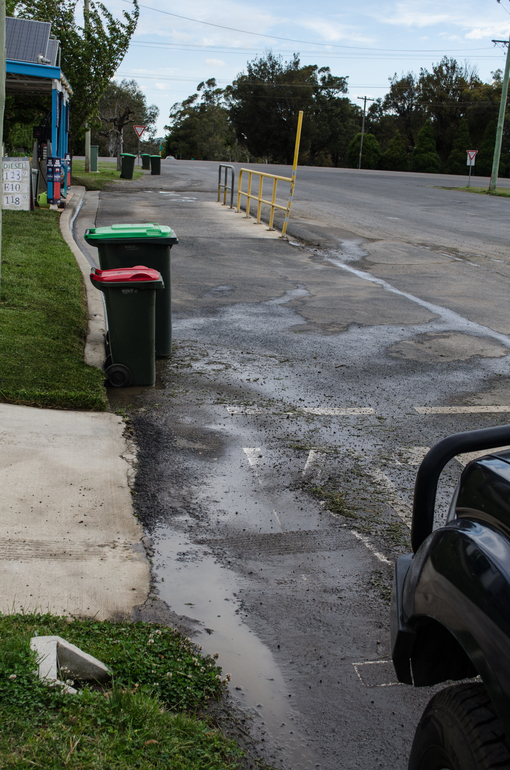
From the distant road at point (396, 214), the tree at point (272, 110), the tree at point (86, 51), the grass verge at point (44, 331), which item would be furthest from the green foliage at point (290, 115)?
the grass verge at point (44, 331)

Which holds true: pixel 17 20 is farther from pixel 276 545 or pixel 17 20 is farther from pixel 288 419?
pixel 276 545

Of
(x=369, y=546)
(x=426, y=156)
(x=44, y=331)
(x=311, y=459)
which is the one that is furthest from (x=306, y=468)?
(x=426, y=156)

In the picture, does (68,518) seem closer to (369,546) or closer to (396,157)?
(369,546)

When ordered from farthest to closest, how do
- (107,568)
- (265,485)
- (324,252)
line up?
(324,252)
(265,485)
(107,568)

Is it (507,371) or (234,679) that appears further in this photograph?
(507,371)

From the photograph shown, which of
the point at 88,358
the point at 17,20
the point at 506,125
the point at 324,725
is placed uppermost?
the point at 506,125

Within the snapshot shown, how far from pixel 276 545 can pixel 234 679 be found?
1.14 metres

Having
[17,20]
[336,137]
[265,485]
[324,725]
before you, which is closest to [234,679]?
[324,725]

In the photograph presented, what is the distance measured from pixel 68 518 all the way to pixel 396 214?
20172 mm

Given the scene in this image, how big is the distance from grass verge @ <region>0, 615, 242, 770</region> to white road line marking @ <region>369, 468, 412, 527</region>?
71.7 inches

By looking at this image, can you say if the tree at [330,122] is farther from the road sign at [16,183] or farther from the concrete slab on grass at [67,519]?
the concrete slab on grass at [67,519]

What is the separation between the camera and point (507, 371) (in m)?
7.31

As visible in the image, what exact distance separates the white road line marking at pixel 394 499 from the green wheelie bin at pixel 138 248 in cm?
313

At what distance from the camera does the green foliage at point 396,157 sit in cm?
6100
